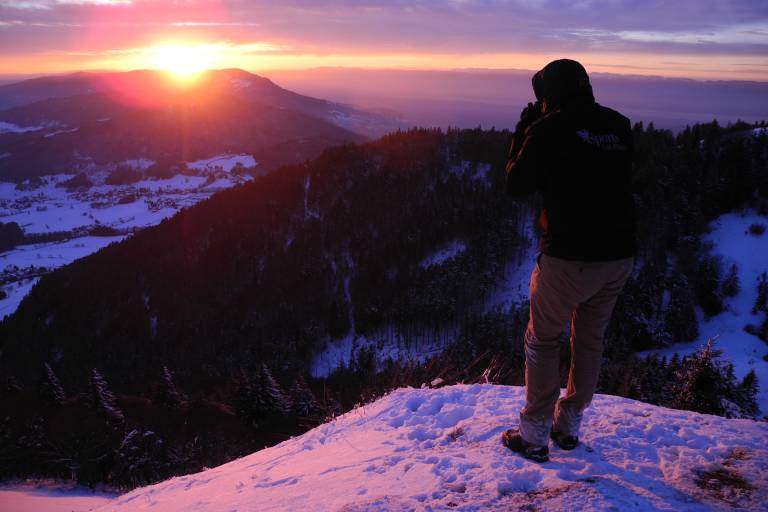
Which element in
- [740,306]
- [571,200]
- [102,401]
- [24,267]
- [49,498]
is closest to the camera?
[571,200]

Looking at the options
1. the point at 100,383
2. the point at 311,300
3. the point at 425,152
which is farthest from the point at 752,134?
the point at 100,383

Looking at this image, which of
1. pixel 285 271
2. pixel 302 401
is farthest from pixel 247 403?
pixel 285 271

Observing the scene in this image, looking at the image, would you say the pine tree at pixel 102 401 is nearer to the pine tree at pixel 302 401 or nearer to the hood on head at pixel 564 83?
the pine tree at pixel 302 401

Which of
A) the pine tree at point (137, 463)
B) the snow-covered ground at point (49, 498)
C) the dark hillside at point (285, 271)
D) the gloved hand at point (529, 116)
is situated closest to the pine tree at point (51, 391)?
the pine tree at point (137, 463)

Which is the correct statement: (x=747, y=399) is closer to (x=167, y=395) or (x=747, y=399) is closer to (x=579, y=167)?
(x=579, y=167)

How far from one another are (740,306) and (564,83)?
78193 millimetres

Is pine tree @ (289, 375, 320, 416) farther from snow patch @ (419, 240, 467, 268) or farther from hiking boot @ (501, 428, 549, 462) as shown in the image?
snow patch @ (419, 240, 467, 268)

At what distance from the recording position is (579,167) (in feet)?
14.3

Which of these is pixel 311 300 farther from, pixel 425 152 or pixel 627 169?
pixel 627 169

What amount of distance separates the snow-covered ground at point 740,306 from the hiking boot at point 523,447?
5386 cm

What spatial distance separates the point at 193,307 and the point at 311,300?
30610mm

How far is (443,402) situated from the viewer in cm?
771

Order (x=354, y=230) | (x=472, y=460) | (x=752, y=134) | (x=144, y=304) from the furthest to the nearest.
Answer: (x=354, y=230) → (x=144, y=304) → (x=752, y=134) → (x=472, y=460)

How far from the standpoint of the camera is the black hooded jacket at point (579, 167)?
14.3 ft
